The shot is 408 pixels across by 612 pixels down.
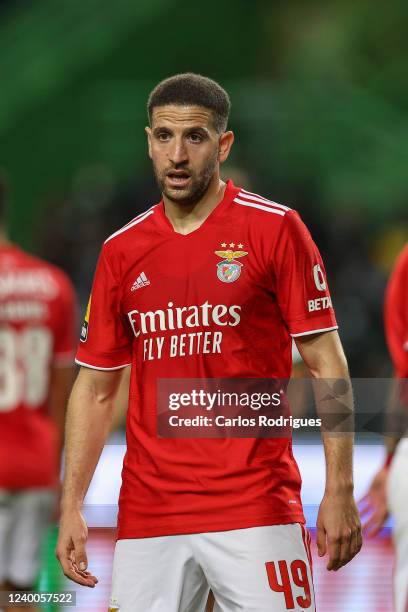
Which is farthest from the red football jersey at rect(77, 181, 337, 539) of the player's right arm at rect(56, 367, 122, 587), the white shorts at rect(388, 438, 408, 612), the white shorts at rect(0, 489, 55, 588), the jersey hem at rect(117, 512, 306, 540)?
the white shorts at rect(0, 489, 55, 588)

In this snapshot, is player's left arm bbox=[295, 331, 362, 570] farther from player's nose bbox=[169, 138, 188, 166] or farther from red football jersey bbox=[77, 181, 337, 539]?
player's nose bbox=[169, 138, 188, 166]

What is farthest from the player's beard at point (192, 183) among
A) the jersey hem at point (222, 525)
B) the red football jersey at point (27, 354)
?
the red football jersey at point (27, 354)

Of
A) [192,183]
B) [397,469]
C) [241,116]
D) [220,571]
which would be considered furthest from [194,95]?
[241,116]

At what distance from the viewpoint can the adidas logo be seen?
3.76 meters

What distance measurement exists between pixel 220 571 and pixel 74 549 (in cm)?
47

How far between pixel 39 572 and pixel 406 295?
2.17 metres

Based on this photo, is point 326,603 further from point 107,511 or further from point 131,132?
point 131,132

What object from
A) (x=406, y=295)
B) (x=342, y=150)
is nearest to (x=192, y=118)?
(x=406, y=295)

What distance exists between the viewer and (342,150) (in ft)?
44.8

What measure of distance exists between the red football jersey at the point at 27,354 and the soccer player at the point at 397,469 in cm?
151

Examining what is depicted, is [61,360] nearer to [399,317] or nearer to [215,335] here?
[399,317]

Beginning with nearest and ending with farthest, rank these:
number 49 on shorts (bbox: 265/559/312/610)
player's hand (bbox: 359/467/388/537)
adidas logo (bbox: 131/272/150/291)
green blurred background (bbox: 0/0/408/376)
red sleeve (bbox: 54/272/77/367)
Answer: number 49 on shorts (bbox: 265/559/312/610), adidas logo (bbox: 131/272/150/291), player's hand (bbox: 359/467/388/537), red sleeve (bbox: 54/272/77/367), green blurred background (bbox: 0/0/408/376)

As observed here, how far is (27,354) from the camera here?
543 cm

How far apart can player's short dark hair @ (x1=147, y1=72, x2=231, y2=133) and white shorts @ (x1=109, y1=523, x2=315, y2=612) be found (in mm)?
1213
